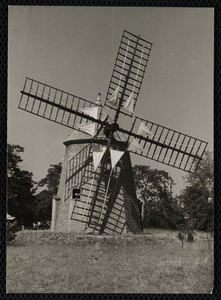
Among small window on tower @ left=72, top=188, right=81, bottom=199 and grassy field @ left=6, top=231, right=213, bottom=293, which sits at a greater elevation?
small window on tower @ left=72, top=188, right=81, bottom=199

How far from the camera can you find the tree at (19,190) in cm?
852

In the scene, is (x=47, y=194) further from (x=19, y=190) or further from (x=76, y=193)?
(x=19, y=190)

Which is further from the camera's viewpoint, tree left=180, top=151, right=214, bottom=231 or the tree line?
tree left=180, top=151, right=214, bottom=231

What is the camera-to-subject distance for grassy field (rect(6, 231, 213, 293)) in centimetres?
814

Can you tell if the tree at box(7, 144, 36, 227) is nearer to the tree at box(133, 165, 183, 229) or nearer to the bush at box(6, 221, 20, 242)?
the bush at box(6, 221, 20, 242)

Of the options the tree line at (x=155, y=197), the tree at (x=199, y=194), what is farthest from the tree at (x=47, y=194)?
the tree at (x=199, y=194)

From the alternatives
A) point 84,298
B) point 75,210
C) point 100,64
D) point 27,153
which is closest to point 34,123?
point 27,153

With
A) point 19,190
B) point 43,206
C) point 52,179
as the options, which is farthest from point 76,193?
point 19,190

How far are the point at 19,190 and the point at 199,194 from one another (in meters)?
3.21

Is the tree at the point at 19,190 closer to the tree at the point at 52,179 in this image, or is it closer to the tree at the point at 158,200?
the tree at the point at 52,179

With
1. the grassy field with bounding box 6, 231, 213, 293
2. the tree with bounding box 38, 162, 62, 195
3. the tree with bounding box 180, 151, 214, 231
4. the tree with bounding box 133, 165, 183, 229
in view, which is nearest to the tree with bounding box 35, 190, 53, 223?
the tree with bounding box 38, 162, 62, 195

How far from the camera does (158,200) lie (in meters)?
11.2

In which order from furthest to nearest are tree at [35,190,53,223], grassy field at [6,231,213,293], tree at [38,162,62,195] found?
tree at [35,190,53,223]
tree at [38,162,62,195]
grassy field at [6,231,213,293]

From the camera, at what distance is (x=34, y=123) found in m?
9.05
